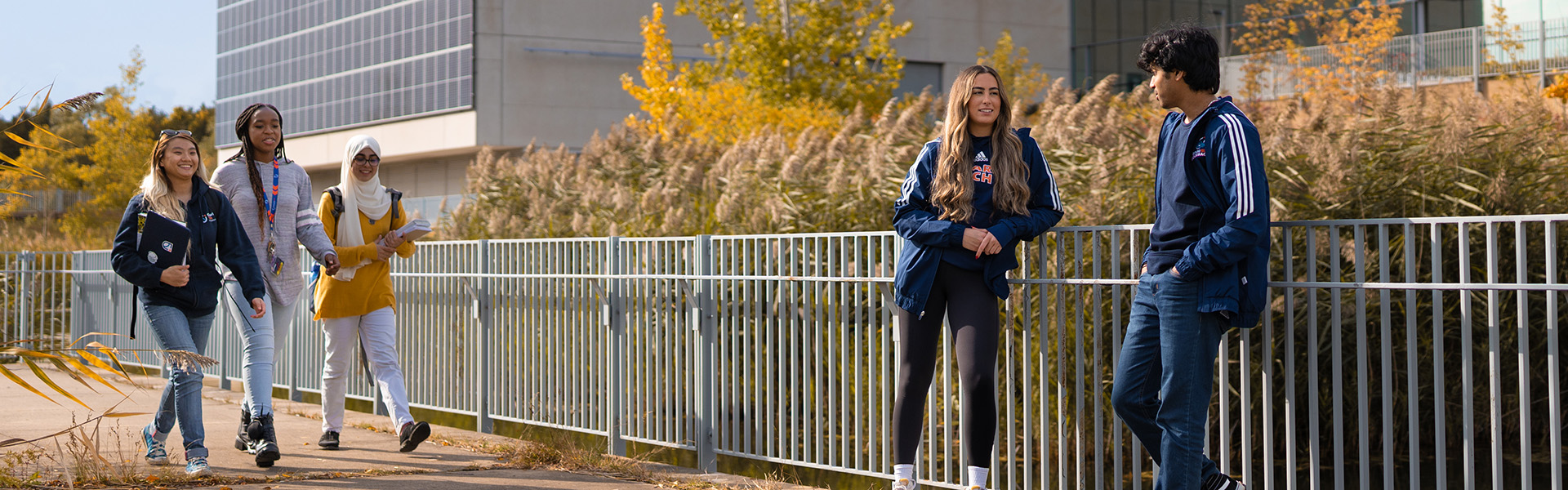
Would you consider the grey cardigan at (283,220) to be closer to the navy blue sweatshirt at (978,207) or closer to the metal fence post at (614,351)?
the metal fence post at (614,351)

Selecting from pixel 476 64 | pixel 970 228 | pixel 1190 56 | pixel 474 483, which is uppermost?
pixel 476 64

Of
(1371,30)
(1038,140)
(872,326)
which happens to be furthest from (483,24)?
(872,326)

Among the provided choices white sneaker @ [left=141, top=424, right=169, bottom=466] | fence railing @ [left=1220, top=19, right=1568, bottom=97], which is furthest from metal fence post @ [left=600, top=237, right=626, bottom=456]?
fence railing @ [left=1220, top=19, right=1568, bottom=97]

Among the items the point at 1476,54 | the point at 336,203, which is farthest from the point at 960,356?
the point at 1476,54

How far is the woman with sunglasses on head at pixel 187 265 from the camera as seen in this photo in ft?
19.0

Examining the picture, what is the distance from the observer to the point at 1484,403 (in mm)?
6617

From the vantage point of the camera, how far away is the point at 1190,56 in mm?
4164

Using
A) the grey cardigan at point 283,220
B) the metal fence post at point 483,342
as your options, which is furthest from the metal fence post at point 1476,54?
the grey cardigan at point 283,220

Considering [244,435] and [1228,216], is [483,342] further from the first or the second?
[1228,216]

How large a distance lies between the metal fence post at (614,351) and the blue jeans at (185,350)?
191 centimetres

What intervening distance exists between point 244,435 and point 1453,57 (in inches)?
1130

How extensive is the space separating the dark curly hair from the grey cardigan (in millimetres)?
3880

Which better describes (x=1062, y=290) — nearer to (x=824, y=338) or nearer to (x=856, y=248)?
(x=856, y=248)

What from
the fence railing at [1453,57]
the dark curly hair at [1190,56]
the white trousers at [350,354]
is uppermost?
the fence railing at [1453,57]
